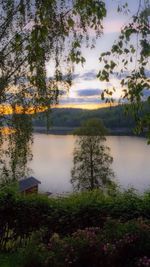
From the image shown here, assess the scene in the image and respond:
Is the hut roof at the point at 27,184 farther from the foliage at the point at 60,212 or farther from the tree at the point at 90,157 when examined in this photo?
the foliage at the point at 60,212

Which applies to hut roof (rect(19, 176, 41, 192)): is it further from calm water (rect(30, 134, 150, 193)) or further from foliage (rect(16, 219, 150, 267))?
foliage (rect(16, 219, 150, 267))

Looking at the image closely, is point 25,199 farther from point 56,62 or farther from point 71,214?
point 56,62

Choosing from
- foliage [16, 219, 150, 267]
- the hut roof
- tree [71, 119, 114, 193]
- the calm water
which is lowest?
the calm water

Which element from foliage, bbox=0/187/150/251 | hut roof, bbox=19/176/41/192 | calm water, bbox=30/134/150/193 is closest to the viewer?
foliage, bbox=0/187/150/251

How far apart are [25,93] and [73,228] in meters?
4.88

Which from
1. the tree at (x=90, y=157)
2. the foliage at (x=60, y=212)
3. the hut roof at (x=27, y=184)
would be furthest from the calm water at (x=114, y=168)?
the foliage at (x=60, y=212)

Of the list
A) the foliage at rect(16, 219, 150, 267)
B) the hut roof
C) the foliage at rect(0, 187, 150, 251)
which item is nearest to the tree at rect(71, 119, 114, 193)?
the hut roof

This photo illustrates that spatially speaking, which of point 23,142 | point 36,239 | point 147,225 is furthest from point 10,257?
point 147,225

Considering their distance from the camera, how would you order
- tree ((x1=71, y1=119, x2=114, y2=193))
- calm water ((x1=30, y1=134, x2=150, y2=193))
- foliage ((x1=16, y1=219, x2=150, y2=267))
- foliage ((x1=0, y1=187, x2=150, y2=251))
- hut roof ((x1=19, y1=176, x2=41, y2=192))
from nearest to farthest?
foliage ((x1=16, y1=219, x2=150, y2=267))
foliage ((x1=0, y1=187, x2=150, y2=251))
tree ((x1=71, y1=119, x2=114, y2=193))
hut roof ((x1=19, y1=176, x2=41, y2=192))
calm water ((x1=30, y1=134, x2=150, y2=193))

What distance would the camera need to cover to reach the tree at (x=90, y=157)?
197 ft

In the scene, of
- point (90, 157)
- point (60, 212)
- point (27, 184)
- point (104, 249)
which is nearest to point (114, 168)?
point (27, 184)

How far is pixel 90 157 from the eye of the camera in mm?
61625

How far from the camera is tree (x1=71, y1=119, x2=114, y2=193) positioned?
60031 millimetres

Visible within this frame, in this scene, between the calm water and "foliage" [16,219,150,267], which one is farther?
the calm water
